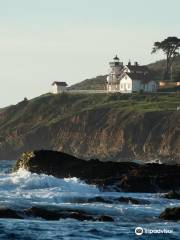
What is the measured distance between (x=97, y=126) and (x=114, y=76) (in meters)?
34.6

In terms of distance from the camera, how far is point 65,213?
138 ft

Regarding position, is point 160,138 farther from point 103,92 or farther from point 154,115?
point 103,92

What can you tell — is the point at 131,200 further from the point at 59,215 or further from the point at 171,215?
the point at 59,215

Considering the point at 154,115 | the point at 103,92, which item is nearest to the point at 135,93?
the point at 103,92

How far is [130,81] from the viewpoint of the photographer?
605ft

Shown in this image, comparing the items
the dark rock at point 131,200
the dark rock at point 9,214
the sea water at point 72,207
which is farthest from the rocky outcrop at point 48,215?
the dark rock at point 131,200

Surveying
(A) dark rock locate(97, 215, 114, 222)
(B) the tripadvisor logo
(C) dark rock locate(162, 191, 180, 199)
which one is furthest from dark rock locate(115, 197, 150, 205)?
(B) the tripadvisor logo

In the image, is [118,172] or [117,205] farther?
[118,172]

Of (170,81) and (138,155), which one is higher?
(170,81)

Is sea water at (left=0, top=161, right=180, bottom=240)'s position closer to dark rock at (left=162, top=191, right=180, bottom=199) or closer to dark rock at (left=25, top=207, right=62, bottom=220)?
dark rock at (left=162, top=191, right=180, bottom=199)

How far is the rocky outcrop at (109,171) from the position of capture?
2312 inches

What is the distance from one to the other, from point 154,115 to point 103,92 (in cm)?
3709

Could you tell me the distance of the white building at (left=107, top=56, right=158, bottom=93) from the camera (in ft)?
607

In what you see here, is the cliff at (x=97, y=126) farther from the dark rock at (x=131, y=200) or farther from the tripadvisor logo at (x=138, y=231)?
the tripadvisor logo at (x=138, y=231)
